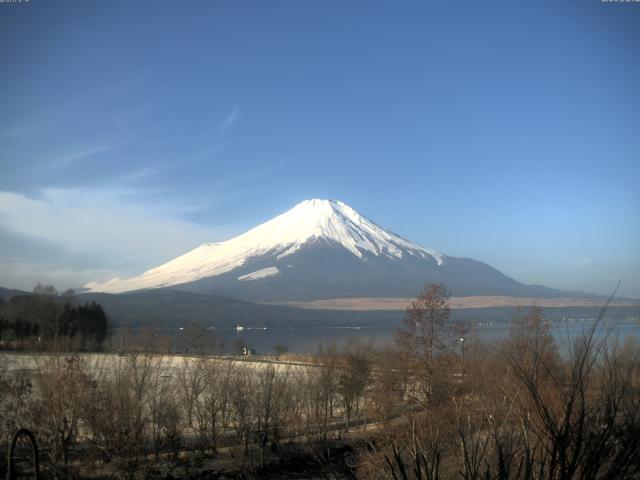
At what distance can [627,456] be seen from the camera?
12.4 ft

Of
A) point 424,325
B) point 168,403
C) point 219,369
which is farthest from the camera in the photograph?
point 424,325

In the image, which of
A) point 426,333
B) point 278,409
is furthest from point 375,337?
point 278,409

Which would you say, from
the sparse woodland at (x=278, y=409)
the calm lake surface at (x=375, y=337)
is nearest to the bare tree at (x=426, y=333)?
the sparse woodland at (x=278, y=409)

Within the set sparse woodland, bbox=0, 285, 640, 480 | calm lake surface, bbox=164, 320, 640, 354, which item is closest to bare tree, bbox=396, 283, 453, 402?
sparse woodland, bbox=0, 285, 640, 480

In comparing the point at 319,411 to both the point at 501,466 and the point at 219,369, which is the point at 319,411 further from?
the point at 501,466

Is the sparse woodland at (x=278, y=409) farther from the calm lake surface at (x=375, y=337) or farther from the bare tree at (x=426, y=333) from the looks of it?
the calm lake surface at (x=375, y=337)

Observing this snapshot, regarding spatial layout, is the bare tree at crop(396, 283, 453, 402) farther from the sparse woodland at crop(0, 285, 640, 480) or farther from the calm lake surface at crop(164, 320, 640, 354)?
the calm lake surface at crop(164, 320, 640, 354)

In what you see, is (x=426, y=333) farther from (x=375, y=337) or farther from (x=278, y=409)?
(x=375, y=337)

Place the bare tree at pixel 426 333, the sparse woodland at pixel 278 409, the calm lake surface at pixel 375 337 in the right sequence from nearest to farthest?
1. the calm lake surface at pixel 375 337
2. the sparse woodland at pixel 278 409
3. the bare tree at pixel 426 333

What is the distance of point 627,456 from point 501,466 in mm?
777

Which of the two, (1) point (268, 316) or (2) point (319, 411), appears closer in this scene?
(2) point (319, 411)

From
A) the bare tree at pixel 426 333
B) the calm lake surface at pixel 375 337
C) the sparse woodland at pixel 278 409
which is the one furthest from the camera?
the bare tree at pixel 426 333

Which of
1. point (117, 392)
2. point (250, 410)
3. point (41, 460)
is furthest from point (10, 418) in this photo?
point (250, 410)

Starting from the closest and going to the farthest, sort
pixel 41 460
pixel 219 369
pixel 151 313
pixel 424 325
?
1. pixel 41 460
2. pixel 219 369
3. pixel 424 325
4. pixel 151 313
